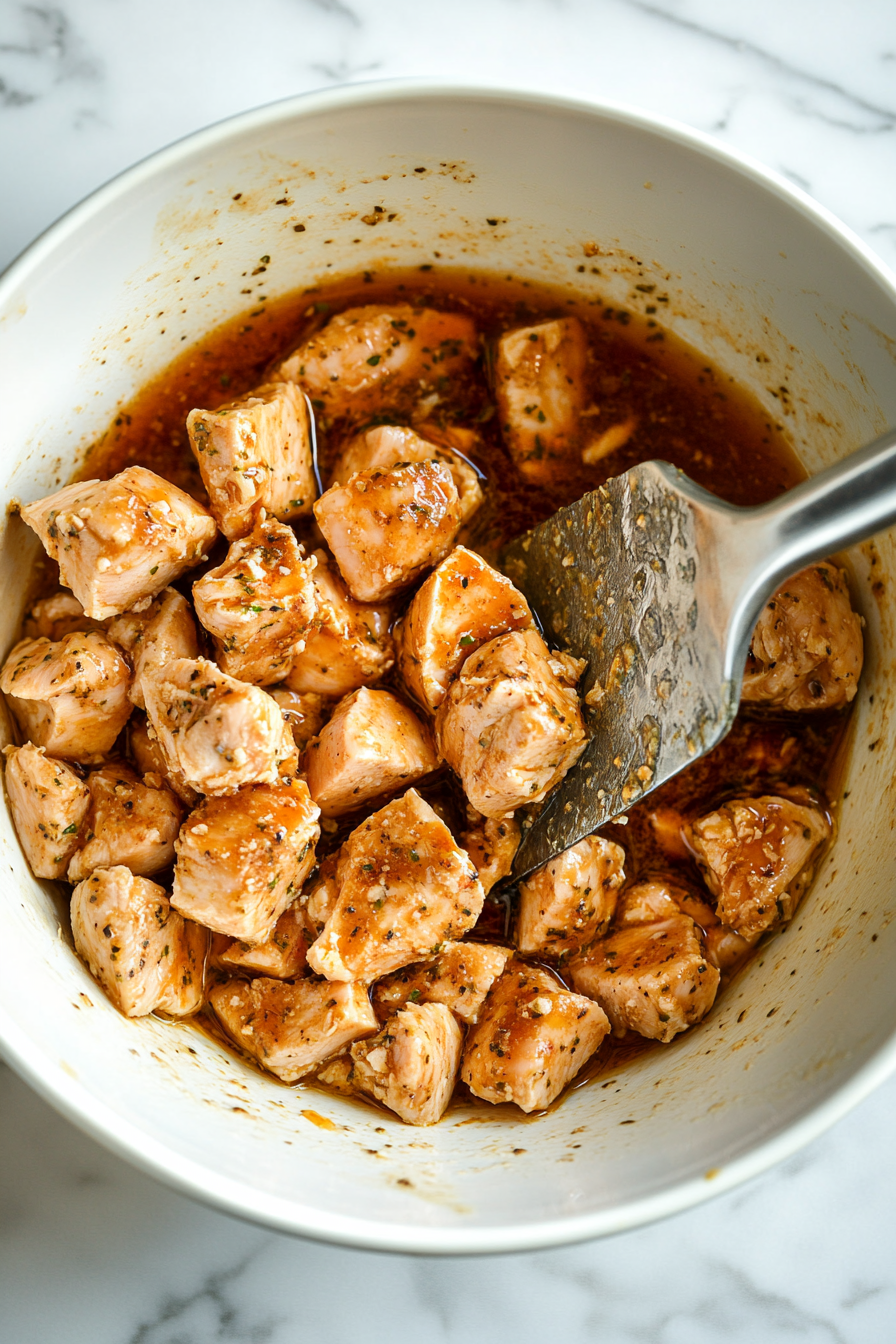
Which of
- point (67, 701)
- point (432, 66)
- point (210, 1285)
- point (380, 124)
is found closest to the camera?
point (380, 124)

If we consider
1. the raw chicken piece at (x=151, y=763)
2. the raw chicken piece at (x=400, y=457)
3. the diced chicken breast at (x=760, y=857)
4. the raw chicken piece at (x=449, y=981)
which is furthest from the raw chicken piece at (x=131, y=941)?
the diced chicken breast at (x=760, y=857)

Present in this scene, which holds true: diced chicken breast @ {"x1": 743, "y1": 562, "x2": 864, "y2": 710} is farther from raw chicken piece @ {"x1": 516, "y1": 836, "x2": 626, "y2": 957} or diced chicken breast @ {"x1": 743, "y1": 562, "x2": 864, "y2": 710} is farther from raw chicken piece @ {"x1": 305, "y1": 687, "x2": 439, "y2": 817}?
raw chicken piece @ {"x1": 305, "y1": 687, "x2": 439, "y2": 817}

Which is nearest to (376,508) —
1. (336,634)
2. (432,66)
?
(336,634)

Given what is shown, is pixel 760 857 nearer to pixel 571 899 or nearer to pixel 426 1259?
pixel 571 899

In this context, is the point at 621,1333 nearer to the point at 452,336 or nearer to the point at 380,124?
the point at 452,336

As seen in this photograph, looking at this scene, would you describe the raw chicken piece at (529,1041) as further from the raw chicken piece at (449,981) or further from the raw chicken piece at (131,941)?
the raw chicken piece at (131,941)
